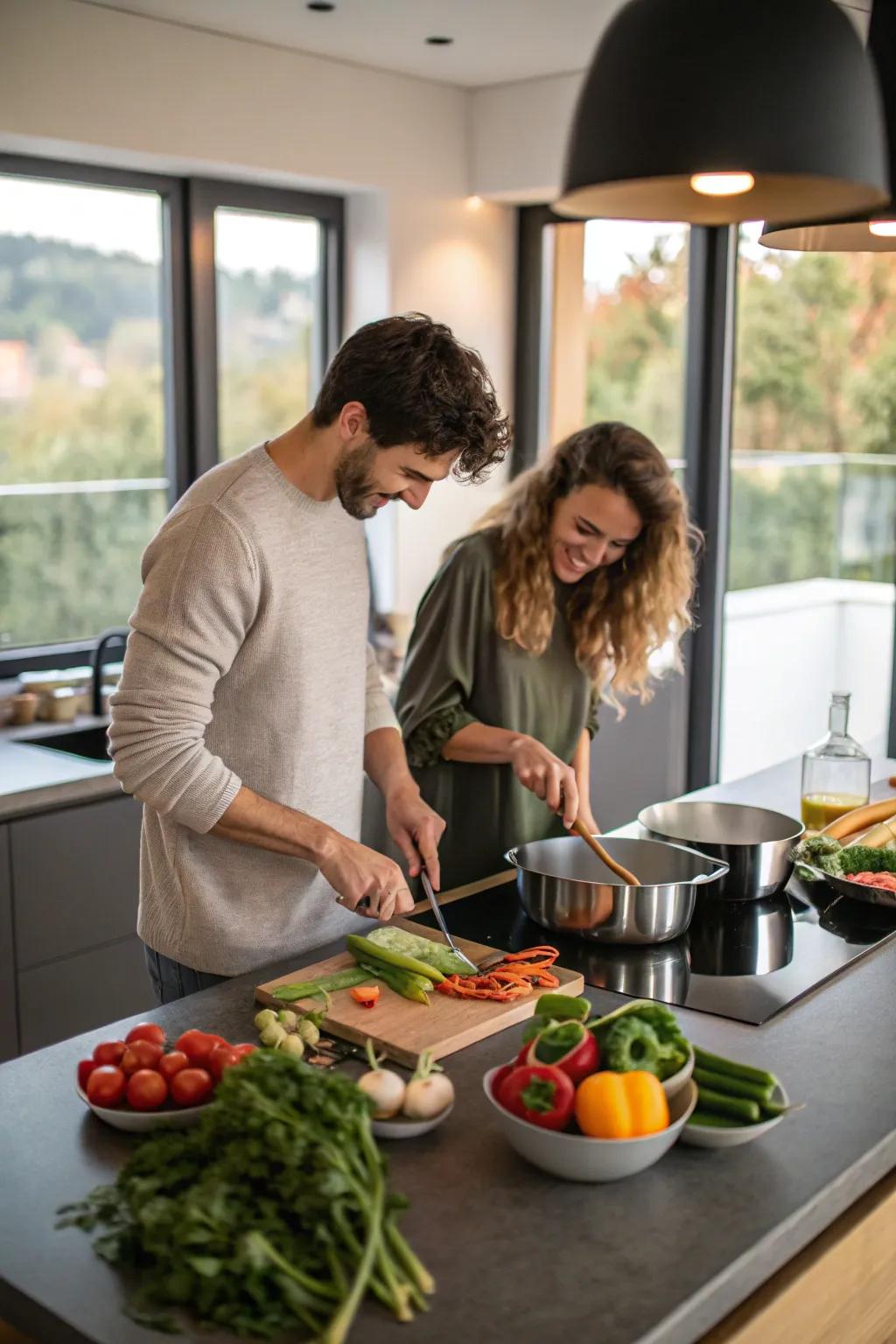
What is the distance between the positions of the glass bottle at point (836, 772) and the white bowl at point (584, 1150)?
1.34 metres

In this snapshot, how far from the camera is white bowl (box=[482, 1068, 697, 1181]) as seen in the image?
1274 millimetres

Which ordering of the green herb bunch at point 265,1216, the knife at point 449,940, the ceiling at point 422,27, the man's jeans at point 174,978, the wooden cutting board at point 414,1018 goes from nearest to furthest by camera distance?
the green herb bunch at point 265,1216 → the wooden cutting board at point 414,1018 → the knife at point 449,940 → the man's jeans at point 174,978 → the ceiling at point 422,27

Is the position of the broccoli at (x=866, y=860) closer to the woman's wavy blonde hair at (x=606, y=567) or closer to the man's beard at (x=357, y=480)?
the woman's wavy blonde hair at (x=606, y=567)

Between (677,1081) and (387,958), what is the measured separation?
48 centimetres

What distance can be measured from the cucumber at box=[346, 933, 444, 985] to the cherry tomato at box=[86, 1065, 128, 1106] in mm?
412

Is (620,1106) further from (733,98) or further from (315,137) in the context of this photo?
(315,137)

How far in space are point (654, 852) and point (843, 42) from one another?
1.15 meters

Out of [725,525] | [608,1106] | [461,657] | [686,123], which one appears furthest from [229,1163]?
[725,525]

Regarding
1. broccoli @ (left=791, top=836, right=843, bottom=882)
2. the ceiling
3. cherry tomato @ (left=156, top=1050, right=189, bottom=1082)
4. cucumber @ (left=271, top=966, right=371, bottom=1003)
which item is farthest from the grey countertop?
the ceiling

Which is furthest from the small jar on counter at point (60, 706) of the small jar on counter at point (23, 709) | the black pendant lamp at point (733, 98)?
the black pendant lamp at point (733, 98)

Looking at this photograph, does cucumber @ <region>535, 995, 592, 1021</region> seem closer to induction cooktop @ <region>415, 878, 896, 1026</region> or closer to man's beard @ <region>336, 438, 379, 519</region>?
induction cooktop @ <region>415, 878, 896, 1026</region>

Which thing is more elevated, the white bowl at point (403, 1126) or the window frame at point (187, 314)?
the window frame at point (187, 314)

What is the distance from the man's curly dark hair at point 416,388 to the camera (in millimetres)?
1793

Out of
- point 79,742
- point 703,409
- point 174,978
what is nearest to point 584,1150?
point 174,978
